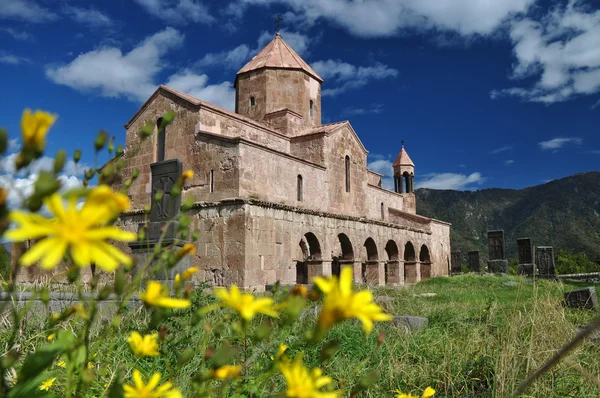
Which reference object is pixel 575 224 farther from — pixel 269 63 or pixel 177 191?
pixel 177 191

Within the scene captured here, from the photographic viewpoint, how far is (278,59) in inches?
671

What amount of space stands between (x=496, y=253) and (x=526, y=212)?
53862 millimetres

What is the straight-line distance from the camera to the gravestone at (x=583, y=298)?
638 cm

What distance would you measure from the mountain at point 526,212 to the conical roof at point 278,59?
43.7 meters

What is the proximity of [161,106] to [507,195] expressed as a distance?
76.6 meters

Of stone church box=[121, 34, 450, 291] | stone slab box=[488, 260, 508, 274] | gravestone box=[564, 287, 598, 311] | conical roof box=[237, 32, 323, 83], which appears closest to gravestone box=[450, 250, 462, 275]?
stone slab box=[488, 260, 508, 274]

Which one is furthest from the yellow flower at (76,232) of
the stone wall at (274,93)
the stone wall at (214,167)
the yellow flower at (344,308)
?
the stone wall at (274,93)

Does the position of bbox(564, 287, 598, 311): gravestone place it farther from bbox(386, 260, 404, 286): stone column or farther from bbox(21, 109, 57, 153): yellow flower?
bbox(386, 260, 404, 286): stone column

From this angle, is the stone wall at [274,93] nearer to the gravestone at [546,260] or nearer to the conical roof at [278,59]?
the conical roof at [278,59]

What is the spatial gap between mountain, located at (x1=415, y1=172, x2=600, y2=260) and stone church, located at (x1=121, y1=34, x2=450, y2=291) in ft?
141

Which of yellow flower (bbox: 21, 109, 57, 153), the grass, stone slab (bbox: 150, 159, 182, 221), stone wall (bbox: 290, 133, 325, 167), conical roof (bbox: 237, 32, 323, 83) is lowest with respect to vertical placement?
the grass

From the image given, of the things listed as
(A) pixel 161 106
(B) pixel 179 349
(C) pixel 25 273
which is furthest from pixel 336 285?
(C) pixel 25 273

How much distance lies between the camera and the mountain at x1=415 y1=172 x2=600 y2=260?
57.8 meters

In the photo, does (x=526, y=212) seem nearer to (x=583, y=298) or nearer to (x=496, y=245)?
(x=496, y=245)
